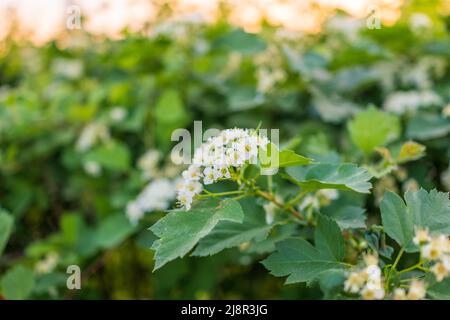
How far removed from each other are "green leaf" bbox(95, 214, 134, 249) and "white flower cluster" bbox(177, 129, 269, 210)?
2.26ft

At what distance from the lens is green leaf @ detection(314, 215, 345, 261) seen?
819 millimetres

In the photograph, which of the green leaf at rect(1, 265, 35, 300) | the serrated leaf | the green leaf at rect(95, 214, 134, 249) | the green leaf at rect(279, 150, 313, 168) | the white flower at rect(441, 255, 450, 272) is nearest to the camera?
the white flower at rect(441, 255, 450, 272)

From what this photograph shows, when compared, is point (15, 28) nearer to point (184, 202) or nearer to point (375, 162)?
point (375, 162)

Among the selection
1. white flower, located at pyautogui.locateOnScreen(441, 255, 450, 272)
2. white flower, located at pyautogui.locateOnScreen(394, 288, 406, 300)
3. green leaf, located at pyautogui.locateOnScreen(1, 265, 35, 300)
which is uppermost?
white flower, located at pyautogui.locateOnScreen(441, 255, 450, 272)

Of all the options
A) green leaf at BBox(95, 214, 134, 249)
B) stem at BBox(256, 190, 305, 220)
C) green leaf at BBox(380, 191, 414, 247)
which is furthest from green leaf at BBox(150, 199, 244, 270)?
green leaf at BBox(95, 214, 134, 249)

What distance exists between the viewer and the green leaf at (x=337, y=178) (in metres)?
0.80

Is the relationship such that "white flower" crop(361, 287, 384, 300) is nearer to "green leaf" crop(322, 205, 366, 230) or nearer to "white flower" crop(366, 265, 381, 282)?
"white flower" crop(366, 265, 381, 282)

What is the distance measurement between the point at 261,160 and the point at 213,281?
80cm

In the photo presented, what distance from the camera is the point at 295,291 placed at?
1385mm

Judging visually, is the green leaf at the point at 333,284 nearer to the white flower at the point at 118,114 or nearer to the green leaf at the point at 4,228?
the green leaf at the point at 4,228

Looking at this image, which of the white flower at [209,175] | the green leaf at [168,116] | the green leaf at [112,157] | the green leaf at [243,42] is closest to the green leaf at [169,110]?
the green leaf at [168,116]

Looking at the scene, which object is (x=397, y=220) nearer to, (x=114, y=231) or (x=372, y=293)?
(x=372, y=293)

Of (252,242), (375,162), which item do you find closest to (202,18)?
(375,162)

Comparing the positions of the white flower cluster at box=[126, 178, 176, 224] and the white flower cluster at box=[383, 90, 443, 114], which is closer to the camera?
the white flower cluster at box=[126, 178, 176, 224]
